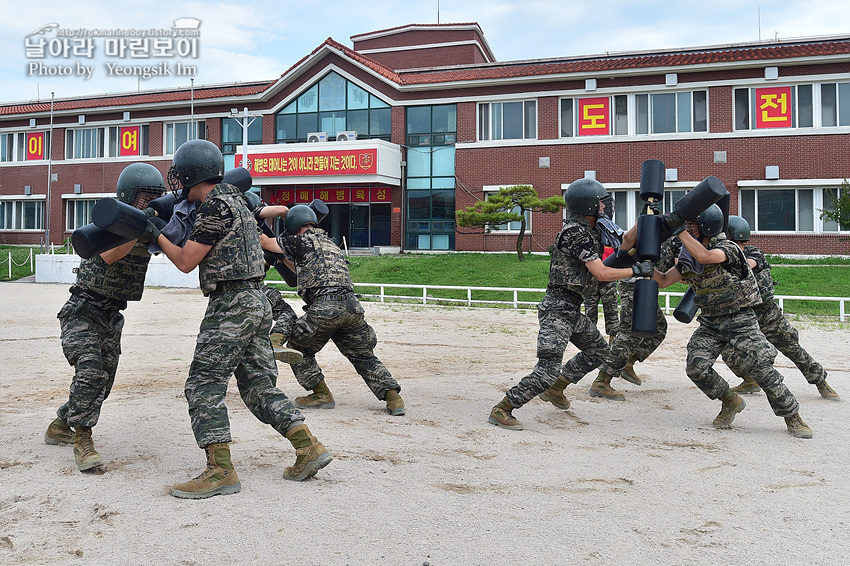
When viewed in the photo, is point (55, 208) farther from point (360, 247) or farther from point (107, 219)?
point (107, 219)

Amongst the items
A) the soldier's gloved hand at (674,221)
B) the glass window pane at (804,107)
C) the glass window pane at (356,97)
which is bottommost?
the soldier's gloved hand at (674,221)

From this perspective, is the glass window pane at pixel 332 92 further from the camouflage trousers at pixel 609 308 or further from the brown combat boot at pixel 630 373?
the brown combat boot at pixel 630 373

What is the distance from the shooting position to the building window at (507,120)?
28.4 m

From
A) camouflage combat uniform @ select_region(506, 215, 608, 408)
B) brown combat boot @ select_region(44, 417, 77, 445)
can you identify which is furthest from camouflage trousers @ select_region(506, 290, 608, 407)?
brown combat boot @ select_region(44, 417, 77, 445)

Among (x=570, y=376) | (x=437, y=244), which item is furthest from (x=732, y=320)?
(x=437, y=244)

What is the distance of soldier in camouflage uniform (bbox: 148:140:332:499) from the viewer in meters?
4.18

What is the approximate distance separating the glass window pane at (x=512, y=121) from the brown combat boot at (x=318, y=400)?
2333 cm

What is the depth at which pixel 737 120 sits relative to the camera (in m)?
25.7

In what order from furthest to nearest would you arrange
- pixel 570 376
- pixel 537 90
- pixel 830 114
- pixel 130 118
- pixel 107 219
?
pixel 130 118
pixel 537 90
pixel 830 114
pixel 570 376
pixel 107 219

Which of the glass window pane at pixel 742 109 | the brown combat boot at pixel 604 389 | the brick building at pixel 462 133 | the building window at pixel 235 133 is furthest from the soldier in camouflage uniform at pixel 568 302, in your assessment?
the building window at pixel 235 133

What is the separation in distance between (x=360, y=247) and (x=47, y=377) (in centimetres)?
2449

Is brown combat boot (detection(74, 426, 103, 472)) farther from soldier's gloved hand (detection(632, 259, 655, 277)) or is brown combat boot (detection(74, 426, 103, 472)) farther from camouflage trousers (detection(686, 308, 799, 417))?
camouflage trousers (detection(686, 308, 799, 417))

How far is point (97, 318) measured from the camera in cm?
490

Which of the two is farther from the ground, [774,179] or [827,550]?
[774,179]
